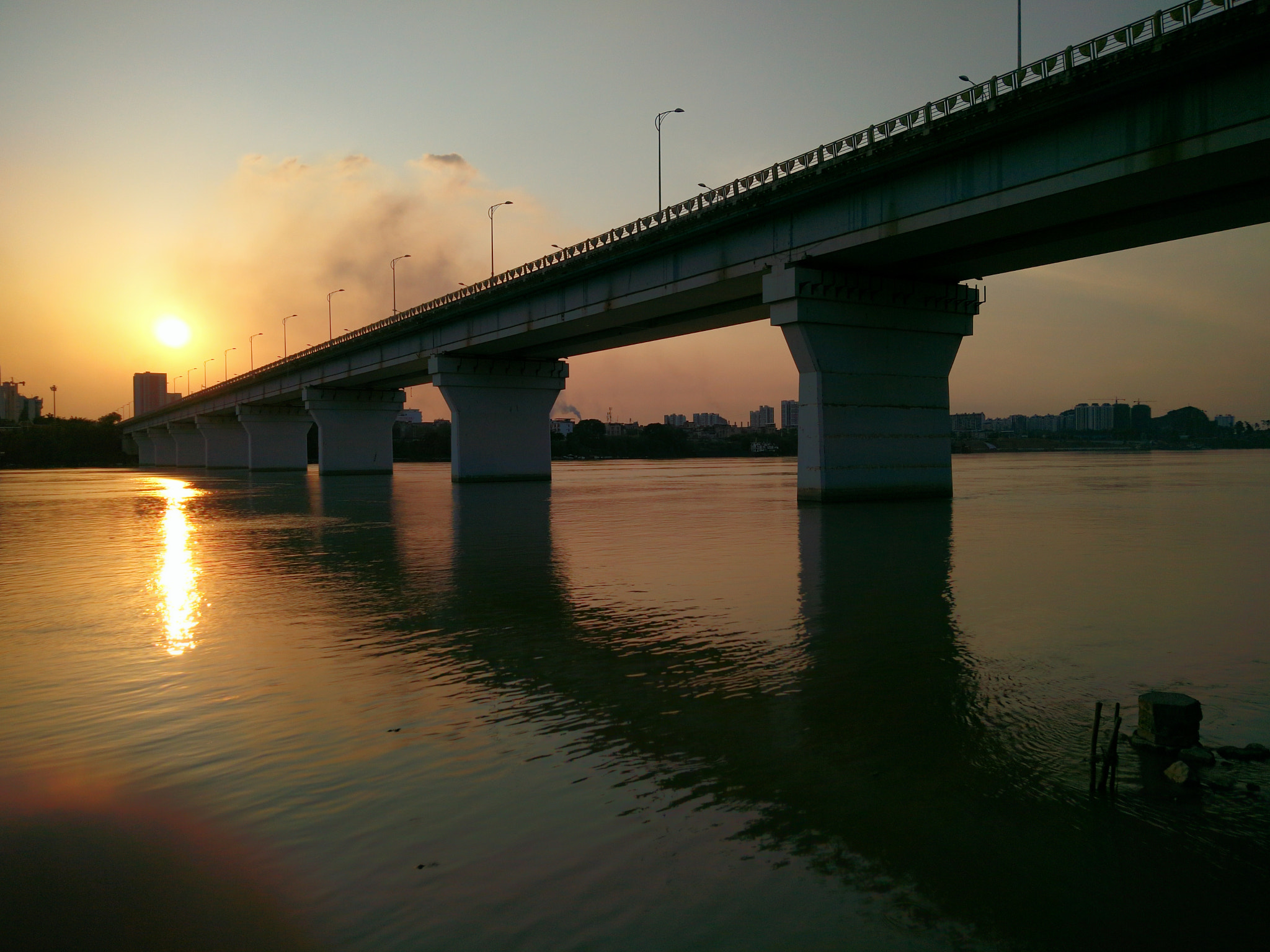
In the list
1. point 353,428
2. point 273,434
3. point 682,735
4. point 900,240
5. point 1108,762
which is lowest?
point 682,735

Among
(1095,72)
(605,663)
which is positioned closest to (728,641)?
(605,663)

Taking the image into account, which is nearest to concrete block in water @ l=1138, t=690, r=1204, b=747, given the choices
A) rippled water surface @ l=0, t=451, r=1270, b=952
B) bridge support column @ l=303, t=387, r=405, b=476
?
rippled water surface @ l=0, t=451, r=1270, b=952

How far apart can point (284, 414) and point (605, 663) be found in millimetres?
107907

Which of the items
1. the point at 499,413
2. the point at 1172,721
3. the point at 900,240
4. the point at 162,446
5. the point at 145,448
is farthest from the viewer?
the point at 145,448

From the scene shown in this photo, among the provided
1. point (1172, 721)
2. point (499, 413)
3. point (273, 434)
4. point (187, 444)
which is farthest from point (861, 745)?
point (187, 444)

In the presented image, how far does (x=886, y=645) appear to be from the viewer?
9.73 m

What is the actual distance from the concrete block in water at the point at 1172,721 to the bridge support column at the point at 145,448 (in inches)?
7291

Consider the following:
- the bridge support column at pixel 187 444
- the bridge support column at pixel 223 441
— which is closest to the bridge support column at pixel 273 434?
the bridge support column at pixel 223 441

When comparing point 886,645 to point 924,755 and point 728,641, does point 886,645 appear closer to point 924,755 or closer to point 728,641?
point 728,641

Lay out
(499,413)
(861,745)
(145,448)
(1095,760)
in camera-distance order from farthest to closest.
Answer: (145,448)
(499,413)
(861,745)
(1095,760)

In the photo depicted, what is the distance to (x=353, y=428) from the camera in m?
86.4

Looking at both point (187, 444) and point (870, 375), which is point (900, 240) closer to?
point (870, 375)

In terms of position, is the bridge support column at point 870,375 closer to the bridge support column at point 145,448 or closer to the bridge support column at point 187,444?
the bridge support column at point 187,444

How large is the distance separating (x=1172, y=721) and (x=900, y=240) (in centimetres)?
2711
